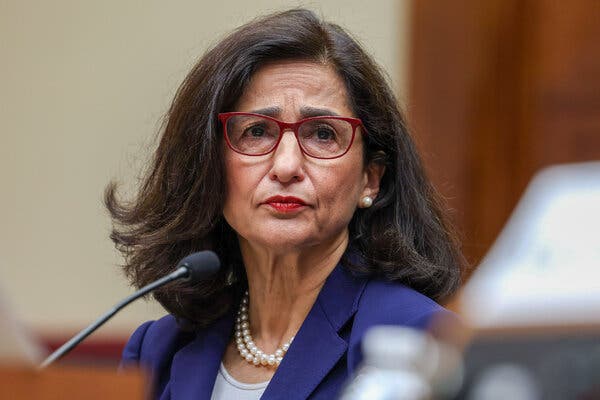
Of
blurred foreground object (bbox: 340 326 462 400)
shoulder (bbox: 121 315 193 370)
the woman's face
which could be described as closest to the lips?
the woman's face

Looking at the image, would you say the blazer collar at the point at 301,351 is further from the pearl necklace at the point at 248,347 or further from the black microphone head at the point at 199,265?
the black microphone head at the point at 199,265

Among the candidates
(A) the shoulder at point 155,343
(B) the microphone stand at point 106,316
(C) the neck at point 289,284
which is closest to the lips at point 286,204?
(C) the neck at point 289,284

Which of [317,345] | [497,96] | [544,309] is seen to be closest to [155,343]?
[317,345]

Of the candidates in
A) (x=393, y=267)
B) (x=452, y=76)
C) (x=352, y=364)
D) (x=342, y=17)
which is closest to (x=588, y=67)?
(x=452, y=76)

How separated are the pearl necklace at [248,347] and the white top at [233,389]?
52 millimetres

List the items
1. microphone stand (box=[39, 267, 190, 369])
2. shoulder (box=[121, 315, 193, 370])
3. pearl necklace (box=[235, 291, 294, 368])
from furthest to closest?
shoulder (box=[121, 315, 193, 370]) < pearl necklace (box=[235, 291, 294, 368]) < microphone stand (box=[39, 267, 190, 369])

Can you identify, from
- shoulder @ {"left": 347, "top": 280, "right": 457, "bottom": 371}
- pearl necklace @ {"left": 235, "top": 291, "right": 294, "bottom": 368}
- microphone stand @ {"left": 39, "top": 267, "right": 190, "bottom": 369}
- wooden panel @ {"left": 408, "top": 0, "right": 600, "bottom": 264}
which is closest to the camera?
microphone stand @ {"left": 39, "top": 267, "right": 190, "bottom": 369}

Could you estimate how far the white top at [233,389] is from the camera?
2479 millimetres

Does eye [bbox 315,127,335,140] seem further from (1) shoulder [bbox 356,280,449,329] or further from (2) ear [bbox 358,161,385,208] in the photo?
(1) shoulder [bbox 356,280,449,329]

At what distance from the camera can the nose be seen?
7.94 feet

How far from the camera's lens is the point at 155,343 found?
9.01 feet

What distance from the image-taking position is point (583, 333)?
102cm

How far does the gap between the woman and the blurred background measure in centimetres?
114

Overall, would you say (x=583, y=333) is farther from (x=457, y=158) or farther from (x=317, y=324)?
(x=457, y=158)
